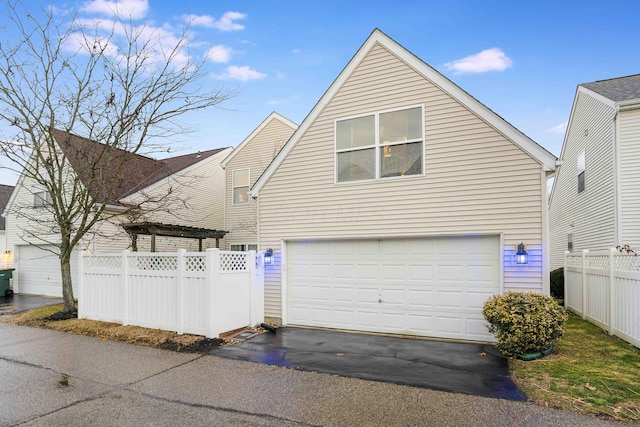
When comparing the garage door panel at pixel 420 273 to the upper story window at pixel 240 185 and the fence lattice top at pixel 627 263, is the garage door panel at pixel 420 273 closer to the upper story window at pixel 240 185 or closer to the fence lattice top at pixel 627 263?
the fence lattice top at pixel 627 263

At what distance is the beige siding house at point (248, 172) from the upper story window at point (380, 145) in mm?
6723

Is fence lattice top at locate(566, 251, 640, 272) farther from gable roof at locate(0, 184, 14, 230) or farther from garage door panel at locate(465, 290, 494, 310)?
gable roof at locate(0, 184, 14, 230)

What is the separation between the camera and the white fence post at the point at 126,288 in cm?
920

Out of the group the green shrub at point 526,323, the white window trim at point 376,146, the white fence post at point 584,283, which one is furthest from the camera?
the white fence post at point 584,283

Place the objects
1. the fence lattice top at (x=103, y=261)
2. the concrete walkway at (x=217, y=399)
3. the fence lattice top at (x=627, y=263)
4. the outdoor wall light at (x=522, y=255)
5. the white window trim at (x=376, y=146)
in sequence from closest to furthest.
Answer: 1. the concrete walkway at (x=217, y=399)
2. the fence lattice top at (x=627, y=263)
3. the outdoor wall light at (x=522, y=255)
4. the white window trim at (x=376, y=146)
5. the fence lattice top at (x=103, y=261)

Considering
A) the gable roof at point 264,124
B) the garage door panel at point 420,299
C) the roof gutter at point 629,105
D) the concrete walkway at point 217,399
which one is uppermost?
the gable roof at point 264,124

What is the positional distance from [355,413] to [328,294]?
5.14m

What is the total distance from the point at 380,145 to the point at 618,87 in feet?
31.7

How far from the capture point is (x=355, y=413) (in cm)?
437

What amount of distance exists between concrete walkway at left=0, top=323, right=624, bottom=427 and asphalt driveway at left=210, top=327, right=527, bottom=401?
1.04 feet

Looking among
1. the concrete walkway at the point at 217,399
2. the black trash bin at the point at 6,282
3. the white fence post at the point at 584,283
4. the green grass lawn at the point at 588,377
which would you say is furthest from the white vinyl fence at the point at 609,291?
the black trash bin at the point at 6,282

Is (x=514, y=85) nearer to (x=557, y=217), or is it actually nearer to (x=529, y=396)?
(x=557, y=217)

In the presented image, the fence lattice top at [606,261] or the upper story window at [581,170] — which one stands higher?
the upper story window at [581,170]

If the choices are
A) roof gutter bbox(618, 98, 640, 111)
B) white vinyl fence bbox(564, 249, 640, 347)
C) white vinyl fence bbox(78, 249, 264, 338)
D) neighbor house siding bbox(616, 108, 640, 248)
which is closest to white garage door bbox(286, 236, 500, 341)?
white vinyl fence bbox(78, 249, 264, 338)
